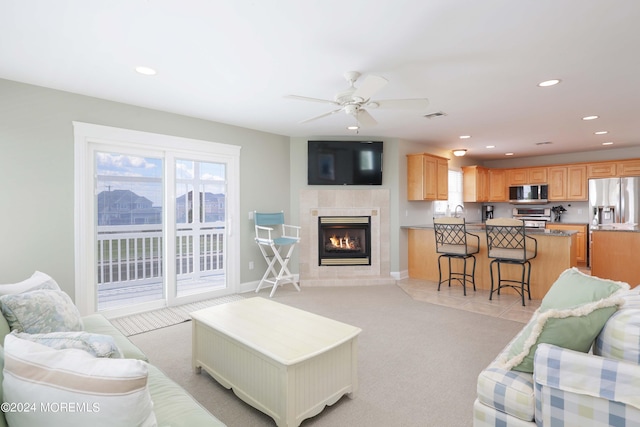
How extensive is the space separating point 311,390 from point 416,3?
2.34 meters

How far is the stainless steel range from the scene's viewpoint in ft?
24.0

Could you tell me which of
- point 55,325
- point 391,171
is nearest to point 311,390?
point 55,325

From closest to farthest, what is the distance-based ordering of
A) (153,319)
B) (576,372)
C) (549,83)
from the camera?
(576,372) < (549,83) < (153,319)

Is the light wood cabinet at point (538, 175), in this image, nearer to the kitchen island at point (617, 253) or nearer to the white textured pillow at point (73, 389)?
the kitchen island at point (617, 253)

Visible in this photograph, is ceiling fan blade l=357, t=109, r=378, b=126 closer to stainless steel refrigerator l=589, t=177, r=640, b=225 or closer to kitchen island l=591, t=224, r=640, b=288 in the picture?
kitchen island l=591, t=224, r=640, b=288

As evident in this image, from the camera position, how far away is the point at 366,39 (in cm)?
A: 230

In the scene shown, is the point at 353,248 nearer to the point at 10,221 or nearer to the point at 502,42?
the point at 502,42

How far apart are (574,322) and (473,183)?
21.7ft

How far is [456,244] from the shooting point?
4801 millimetres

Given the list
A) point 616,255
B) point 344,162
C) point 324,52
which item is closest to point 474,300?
point 616,255

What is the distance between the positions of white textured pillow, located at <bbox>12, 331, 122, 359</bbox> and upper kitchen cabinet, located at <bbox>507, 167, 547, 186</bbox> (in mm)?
8486

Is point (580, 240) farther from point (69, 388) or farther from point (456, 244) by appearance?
point (69, 388)

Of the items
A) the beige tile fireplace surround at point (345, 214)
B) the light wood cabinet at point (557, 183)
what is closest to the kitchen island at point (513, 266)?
the beige tile fireplace surround at point (345, 214)

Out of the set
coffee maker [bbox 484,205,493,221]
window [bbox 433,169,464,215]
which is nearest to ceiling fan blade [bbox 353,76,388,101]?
window [bbox 433,169,464,215]
